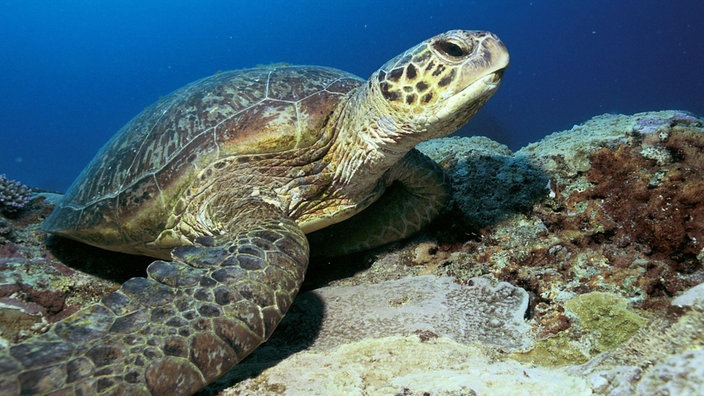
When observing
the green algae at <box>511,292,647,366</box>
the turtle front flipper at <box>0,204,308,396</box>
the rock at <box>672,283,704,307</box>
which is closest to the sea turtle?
the turtle front flipper at <box>0,204,308,396</box>

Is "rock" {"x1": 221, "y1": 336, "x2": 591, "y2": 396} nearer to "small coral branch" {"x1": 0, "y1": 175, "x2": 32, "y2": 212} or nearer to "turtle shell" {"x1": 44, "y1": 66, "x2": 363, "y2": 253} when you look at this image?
"turtle shell" {"x1": 44, "y1": 66, "x2": 363, "y2": 253}

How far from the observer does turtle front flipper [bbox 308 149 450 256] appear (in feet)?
10.7

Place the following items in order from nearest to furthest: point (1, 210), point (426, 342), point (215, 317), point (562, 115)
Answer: point (215, 317)
point (426, 342)
point (1, 210)
point (562, 115)

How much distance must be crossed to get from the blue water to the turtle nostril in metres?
54.3

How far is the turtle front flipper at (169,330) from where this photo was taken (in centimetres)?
129

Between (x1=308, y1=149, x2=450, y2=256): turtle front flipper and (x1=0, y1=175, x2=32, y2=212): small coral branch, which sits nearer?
(x1=308, y1=149, x2=450, y2=256): turtle front flipper

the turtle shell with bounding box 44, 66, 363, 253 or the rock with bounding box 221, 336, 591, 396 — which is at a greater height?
the turtle shell with bounding box 44, 66, 363, 253

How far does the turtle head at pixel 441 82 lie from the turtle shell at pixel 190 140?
75 cm

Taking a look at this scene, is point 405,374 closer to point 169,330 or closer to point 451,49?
point 169,330

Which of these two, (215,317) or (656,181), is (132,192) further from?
(656,181)

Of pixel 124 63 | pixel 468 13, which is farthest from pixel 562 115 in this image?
pixel 124 63

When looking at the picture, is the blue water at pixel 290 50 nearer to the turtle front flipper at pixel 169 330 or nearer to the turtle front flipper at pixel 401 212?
the turtle front flipper at pixel 401 212

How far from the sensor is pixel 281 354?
74.5 inches

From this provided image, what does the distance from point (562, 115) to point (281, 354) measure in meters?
69.7
